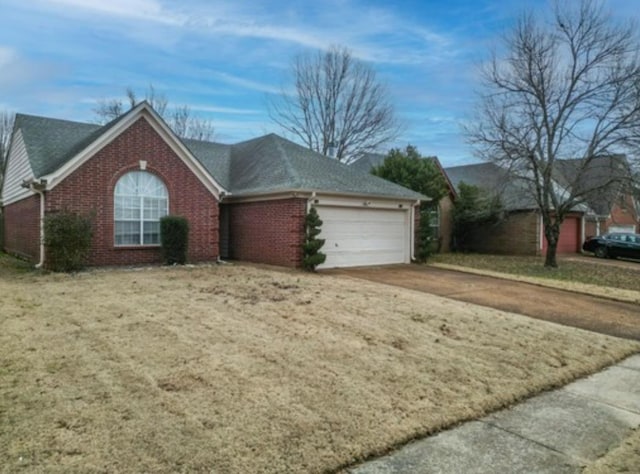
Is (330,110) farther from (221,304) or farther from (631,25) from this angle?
(221,304)

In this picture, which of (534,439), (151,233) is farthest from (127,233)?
(534,439)

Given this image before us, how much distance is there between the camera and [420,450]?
3.56 m

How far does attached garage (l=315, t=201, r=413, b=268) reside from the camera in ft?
50.4

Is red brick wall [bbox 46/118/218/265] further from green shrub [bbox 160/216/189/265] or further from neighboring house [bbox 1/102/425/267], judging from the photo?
green shrub [bbox 160/216/189/265]

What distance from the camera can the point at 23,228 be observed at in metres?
15.4

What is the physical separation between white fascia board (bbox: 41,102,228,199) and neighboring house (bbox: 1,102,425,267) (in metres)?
0.03

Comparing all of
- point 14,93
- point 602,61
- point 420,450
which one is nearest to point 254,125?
point 14,93

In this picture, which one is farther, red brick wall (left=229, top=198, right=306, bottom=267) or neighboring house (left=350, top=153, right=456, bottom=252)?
neighboring house (left=350, top=153, right=456, bottom=252)

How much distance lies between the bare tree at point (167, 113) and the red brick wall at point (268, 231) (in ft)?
74.4

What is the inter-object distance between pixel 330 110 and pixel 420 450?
32215mm

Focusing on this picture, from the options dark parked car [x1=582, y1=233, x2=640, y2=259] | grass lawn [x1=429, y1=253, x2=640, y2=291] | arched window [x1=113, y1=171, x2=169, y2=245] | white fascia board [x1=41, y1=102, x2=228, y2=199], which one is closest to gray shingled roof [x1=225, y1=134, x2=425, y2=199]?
white fascia board [x1=41, y1=102, x2=228, y2=199]

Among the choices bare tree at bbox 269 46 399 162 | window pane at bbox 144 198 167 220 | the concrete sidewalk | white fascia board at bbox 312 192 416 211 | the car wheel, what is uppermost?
bare tree at bbox 269 46 399 162

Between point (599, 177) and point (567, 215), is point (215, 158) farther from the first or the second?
point (567, 215)

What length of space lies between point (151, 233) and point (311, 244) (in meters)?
4.96
